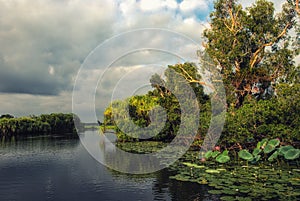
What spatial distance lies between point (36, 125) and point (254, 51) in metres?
64.0

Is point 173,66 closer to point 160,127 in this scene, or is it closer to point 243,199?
point 160,127

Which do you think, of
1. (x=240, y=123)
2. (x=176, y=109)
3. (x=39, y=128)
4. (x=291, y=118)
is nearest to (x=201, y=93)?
(x=176, y=109)

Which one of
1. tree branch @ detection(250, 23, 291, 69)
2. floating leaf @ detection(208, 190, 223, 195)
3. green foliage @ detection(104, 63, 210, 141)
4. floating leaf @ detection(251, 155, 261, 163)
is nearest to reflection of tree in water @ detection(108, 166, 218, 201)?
floating leaf @ detection(208, 190, 223, 195)

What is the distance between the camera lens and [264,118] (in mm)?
17172

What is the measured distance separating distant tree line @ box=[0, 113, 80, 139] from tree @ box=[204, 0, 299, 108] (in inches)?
1931

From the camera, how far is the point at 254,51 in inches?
882

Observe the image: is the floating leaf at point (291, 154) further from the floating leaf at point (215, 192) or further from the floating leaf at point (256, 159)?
the floating leaf at point (215, 192)

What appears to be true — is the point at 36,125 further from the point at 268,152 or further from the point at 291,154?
the point at 291,154

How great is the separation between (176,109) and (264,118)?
10671mm

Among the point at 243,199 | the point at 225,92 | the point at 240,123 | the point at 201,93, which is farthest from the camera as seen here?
the point at 201,93

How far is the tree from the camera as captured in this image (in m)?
20.9

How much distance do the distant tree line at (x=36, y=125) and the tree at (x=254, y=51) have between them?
4904 centimetres

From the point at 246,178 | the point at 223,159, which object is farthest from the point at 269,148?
the point at 246,178

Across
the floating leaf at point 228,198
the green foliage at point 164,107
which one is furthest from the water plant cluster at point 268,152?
the floating leaf at point 228,198
